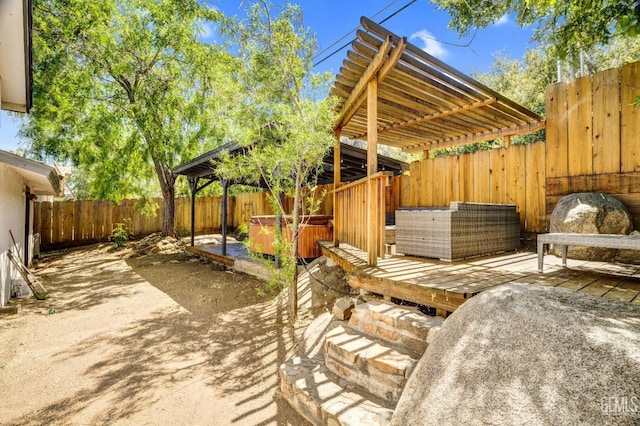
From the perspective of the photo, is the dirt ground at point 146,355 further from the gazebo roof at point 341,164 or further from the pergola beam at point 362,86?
the pergola beam at point 362,86

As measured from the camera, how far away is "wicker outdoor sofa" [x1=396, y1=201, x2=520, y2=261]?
3859 millimetres

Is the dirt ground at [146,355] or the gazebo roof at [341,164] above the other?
the gazebo roof at [341,164]

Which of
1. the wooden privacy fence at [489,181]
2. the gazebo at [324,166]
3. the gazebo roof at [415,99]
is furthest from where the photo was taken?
the gazebo at [324,166]

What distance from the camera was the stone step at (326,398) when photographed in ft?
6.38

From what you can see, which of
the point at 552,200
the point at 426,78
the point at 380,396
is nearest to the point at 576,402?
the point at 380,396

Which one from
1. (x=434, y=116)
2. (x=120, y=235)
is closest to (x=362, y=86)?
(x=434, y=116)

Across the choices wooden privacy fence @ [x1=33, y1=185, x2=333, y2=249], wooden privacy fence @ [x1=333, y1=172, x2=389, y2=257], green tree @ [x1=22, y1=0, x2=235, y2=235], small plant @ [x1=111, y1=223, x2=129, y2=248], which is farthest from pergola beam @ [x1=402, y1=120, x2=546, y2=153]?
small plant @ [x1=111, y1=223, x2=129, y2=248]

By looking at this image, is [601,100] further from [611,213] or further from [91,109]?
[91,109]

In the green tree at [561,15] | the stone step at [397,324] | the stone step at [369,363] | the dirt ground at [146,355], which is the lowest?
the dirt ground at [146,355]

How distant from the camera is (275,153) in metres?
4.17

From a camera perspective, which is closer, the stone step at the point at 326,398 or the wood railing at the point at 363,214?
the stone step at the point at 326,398

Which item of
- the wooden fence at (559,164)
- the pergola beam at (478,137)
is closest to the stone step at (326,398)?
the wooden fence at (559,164)

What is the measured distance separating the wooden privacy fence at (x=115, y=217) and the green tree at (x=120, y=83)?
2.53m

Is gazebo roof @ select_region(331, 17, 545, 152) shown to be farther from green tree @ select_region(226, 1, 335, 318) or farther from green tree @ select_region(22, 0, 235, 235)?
green tree @ select_region(22, 0, 235, 235)
